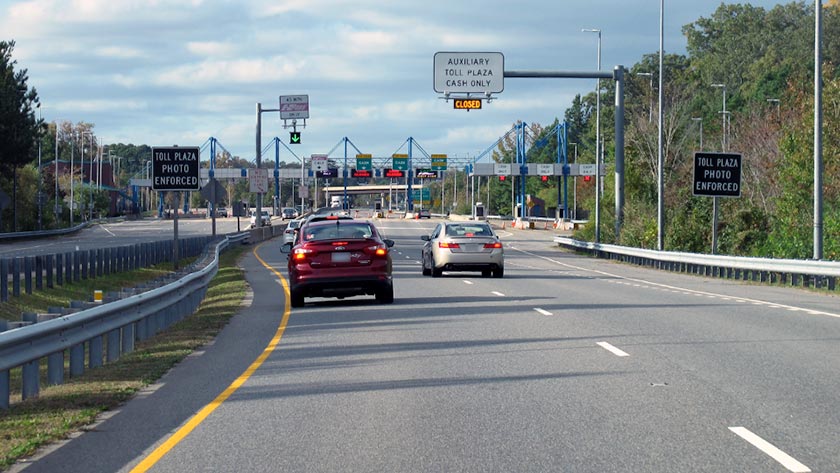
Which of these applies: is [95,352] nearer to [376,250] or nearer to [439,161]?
[376,250]

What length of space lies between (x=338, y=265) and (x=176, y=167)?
6.70 metres

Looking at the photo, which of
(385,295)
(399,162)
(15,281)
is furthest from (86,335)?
(399,162)

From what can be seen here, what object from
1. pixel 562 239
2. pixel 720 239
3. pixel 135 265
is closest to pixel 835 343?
pixel 135 265

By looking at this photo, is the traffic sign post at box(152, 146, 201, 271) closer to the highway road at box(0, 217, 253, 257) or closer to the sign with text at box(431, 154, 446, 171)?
the highway road at box(0, 217, 253, 257)

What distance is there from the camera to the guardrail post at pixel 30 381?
38.3ft

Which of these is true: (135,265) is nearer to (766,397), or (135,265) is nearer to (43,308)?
(43,308)

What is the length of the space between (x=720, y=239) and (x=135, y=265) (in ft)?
77.6

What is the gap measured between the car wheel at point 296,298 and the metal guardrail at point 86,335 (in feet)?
7.49

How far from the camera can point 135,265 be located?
40969 mm

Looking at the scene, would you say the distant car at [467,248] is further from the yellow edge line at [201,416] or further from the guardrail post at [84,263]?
the yellow edge line at [201,416]

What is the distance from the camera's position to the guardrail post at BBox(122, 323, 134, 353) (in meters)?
16.1

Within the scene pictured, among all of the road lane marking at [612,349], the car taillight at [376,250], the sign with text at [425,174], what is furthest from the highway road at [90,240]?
the sign with text at [425,174]

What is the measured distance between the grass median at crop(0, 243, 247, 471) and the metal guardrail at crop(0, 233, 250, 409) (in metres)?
0.17

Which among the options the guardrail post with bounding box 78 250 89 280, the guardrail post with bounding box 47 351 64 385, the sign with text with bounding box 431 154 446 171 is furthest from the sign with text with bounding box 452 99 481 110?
the sign with text with bounding box 431 154 446 171
